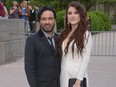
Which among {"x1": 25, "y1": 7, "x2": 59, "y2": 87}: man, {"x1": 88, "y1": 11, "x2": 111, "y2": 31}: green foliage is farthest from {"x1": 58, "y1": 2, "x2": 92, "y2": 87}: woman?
{"x1": 88, "y1": 11, "x2": 111, "y2": 31}: green foliage

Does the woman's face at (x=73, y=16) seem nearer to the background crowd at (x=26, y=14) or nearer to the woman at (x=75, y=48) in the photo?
the woman at (x=75, y=48)

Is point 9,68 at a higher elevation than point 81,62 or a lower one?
lower

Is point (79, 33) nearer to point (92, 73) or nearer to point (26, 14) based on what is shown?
point (92, 73)

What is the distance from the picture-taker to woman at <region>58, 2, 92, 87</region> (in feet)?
12.8

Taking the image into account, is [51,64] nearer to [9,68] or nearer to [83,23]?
[83,23]

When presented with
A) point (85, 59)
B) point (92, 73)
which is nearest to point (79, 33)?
point (85, 59)

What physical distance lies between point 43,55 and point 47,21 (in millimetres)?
359

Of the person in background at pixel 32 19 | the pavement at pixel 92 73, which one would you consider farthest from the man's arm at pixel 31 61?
the person in background at pixel 32 19

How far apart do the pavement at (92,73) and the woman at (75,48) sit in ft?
14.4

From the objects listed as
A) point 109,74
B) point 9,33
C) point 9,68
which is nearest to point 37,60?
point 109,74

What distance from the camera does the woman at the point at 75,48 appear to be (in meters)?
3.91

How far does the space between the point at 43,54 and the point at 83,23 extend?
0.57 metres

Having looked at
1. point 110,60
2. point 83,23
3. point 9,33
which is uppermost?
point 83,23

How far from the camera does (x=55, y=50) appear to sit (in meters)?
3.84
